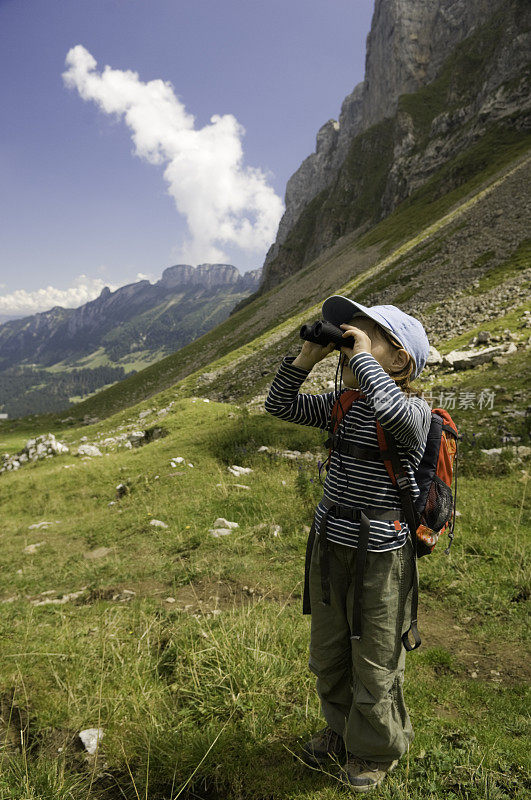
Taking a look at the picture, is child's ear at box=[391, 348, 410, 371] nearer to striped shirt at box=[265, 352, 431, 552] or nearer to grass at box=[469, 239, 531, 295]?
striped shirt at box=[265, 352, 431, 552]

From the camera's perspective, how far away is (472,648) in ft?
13.3

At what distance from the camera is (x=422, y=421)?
7.84 feet

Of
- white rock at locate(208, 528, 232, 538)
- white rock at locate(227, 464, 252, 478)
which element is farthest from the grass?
white rock at locate(208, 528, 232, 538)

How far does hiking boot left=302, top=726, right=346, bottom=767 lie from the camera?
9.23 feet

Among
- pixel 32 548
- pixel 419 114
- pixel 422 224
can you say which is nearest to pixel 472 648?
pixel 32 548

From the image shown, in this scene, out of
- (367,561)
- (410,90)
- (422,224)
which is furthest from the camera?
(410,90)

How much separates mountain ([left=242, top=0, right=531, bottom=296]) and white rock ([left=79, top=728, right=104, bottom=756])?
6908 centimetres

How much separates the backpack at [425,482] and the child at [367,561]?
0.05 metres

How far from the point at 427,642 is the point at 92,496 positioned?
9.71 meters

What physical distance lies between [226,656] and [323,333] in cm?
314

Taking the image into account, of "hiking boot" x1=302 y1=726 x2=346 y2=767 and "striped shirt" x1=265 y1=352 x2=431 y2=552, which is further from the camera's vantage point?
"hiking boot" x1=302 y1=726 x2=346 y2=767

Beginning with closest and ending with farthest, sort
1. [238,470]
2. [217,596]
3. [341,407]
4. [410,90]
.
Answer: [341,407]
[217,596]
[238,470]
[410,90]

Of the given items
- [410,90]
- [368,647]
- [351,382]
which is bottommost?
[368,647]

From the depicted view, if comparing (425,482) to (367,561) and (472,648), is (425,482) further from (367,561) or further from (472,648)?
(472,648)
